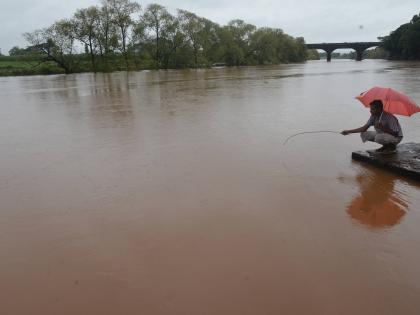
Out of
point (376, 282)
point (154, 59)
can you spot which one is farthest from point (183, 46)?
point (376, 282)

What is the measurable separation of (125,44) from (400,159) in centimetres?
6189

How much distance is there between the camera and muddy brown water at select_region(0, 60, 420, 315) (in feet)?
9.55

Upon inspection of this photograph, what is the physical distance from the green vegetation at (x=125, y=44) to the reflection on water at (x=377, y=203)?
2150 inches

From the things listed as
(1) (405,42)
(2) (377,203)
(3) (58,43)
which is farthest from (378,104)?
(1) (405,42)

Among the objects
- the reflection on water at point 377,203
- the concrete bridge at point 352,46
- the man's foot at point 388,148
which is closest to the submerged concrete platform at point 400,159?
the man's foot at point 388,148

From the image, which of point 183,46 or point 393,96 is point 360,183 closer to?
point 393,96

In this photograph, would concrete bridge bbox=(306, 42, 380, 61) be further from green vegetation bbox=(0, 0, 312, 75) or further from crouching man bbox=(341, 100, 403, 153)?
crouching man bbox=(341, 100, 403, 153)

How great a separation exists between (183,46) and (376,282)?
6677cm

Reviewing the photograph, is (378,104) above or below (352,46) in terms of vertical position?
below

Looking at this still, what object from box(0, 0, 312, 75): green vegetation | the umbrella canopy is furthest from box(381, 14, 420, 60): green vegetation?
the umbrella canopy

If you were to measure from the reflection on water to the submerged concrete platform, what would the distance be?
0.62 feet

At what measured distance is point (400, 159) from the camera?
5.83 m

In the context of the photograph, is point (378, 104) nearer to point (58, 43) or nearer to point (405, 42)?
point (58, 43)

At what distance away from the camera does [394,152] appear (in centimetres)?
616
